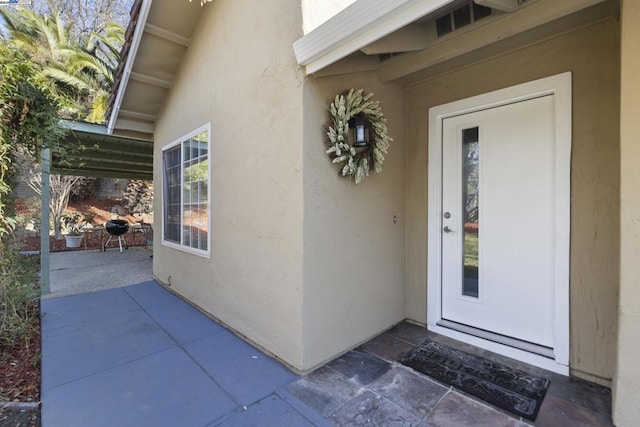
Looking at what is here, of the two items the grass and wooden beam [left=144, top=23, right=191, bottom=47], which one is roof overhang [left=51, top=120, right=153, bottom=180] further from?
the grass

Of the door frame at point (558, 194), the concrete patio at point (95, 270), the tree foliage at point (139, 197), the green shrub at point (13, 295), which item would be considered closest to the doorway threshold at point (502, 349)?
the door frame at point (558, 194)

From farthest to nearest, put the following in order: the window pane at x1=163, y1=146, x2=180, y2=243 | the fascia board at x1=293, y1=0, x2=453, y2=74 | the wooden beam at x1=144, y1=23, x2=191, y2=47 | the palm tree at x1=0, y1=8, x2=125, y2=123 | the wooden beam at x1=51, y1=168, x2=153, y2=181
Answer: the palm tree at x1=0, y1=8, x2=125, y2=123, the wooden beam at x1=51, y1=168, x2=153, y2=181, the window pane at x1=163, y1=146, x2=180, y2=243, the wooden beam at x1=144, y1=23, x2=191, y2=47, the fascia board at x1=293, y1=0, x2=453, y2=74

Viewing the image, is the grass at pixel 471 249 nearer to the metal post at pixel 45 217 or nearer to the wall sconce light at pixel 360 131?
the wall sconce light at pixel 360 131

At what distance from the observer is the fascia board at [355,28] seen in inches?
69.0

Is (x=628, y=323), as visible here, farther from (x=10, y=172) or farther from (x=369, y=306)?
(x=10, y=172)

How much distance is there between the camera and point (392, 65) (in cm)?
286

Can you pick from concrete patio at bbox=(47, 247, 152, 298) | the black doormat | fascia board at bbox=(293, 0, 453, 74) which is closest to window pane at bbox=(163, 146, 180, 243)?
concrete patio at bbox=(47, 247, 152, 298)

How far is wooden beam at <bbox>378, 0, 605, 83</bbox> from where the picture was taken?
197cm

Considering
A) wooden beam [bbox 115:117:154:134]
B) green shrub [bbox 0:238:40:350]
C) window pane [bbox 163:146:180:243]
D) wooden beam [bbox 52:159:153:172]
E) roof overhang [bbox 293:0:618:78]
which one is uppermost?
wooden beam [bbox 115:117:154:134]

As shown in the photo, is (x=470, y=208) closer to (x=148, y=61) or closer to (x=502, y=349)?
(x=502, y=349)

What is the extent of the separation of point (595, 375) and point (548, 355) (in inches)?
11.4

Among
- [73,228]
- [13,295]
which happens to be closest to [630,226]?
[13,295]

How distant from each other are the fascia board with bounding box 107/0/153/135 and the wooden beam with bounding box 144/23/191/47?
0.08m

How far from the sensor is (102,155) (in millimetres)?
6672
